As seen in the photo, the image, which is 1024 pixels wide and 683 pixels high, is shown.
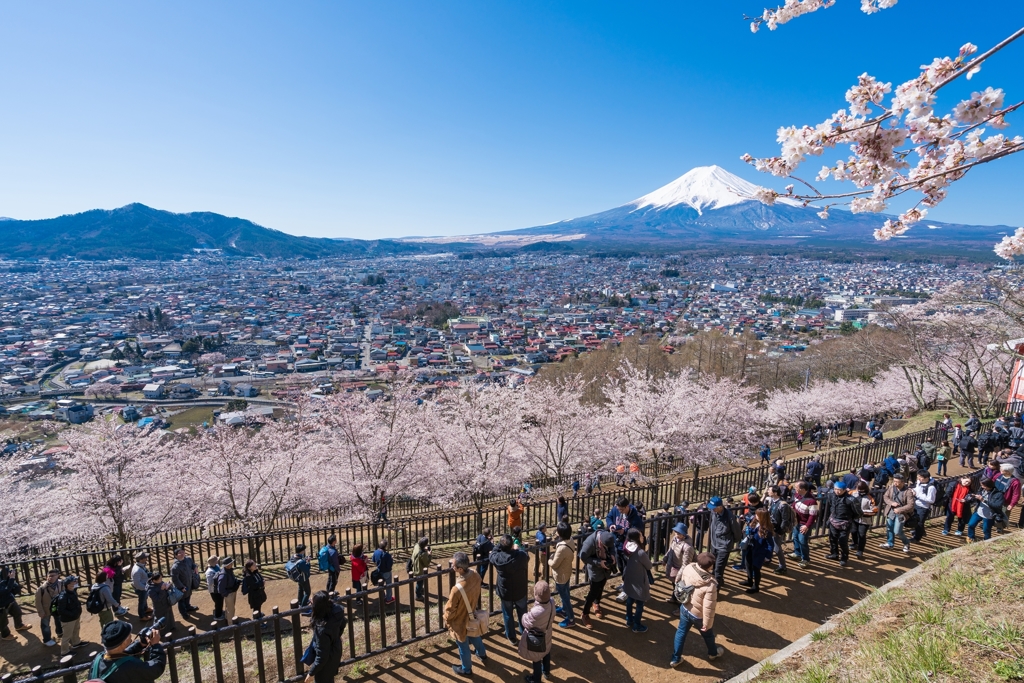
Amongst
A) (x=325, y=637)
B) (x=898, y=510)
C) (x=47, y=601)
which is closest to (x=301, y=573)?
(x=325, y=637)

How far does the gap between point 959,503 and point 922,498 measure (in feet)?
2.67

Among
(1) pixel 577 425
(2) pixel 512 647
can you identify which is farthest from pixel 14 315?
(2) pixel 512 647

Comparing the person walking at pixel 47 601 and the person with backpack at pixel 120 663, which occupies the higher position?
the person with backpack at pixel 120 663

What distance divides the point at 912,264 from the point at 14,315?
228247 mm

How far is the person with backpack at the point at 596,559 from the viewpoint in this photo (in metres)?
4.91

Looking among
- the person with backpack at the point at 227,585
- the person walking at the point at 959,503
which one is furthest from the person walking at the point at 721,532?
the person with backpack at the point at 227,585

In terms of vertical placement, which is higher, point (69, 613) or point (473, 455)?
point (69, 613)

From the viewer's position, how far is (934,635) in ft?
10.3

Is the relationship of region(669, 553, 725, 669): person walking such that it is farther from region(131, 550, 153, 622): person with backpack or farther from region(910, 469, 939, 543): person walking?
region(131, 550, 153, 622): person with backpack

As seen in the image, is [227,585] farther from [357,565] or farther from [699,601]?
[699,601]

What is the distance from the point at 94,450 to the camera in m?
14.1

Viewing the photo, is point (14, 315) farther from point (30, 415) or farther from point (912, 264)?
point (912, 264)

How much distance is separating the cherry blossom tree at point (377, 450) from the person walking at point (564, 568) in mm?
9611

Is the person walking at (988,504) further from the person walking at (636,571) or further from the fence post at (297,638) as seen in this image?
the fence post at (297,638)
